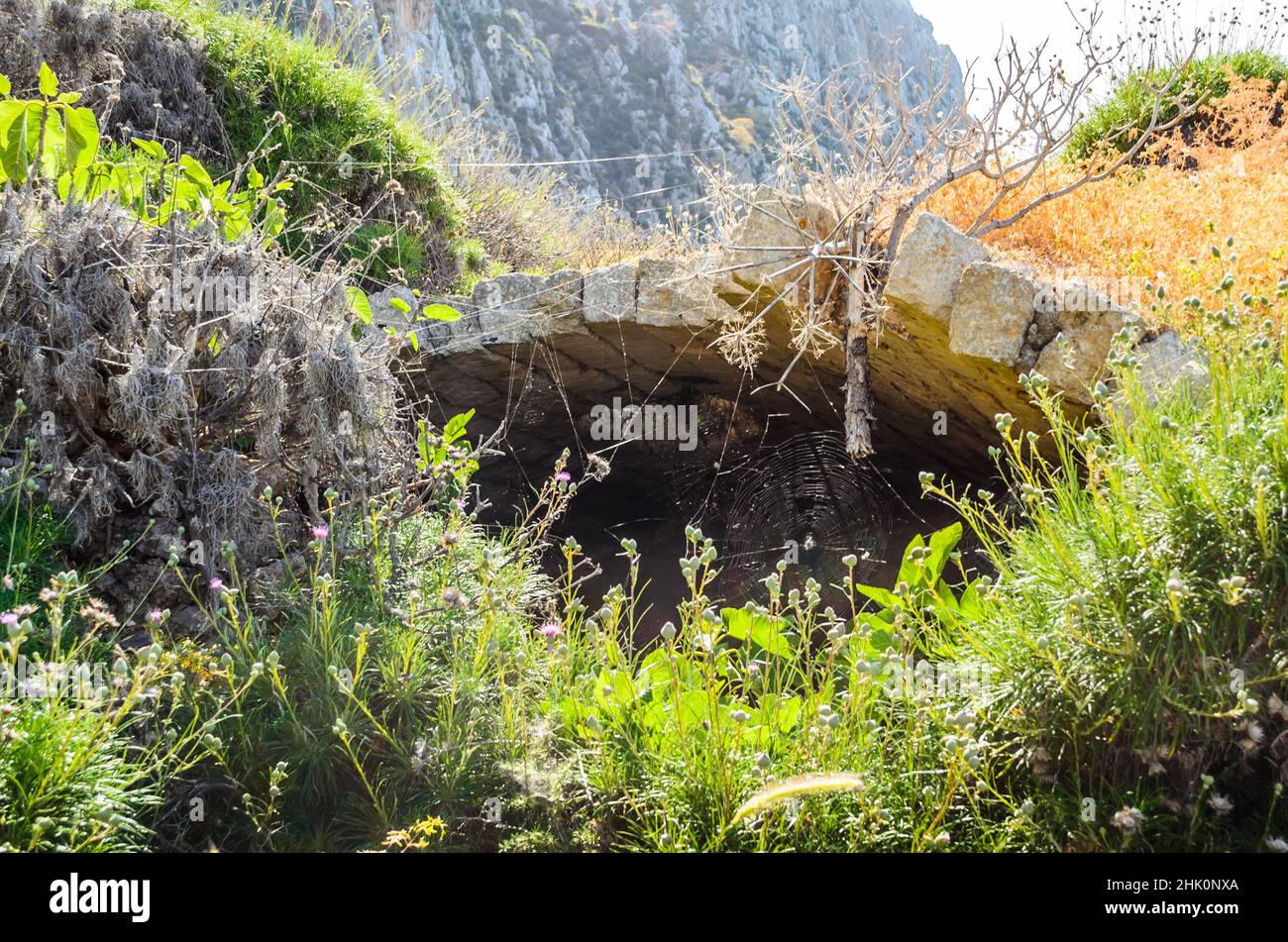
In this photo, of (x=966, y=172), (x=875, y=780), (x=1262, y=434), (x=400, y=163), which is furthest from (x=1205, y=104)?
(x=875, y=780)

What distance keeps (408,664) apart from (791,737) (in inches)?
44.0

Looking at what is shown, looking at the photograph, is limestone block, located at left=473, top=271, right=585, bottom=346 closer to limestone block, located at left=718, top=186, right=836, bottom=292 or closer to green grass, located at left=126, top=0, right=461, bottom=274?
green grass, located at left=126, top=0, right=461, bottom=274

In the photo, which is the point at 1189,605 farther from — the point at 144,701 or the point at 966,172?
the point at 966,172

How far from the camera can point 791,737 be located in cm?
267

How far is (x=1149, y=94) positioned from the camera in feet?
26.1

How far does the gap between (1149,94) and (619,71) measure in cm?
3621

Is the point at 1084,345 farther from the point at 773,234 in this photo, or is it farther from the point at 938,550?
the point at 773,234

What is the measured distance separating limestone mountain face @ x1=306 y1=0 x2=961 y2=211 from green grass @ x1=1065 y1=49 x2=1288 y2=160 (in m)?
22.4

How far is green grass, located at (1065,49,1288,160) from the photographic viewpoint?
7.86 metres

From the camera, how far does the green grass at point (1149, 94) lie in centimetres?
786

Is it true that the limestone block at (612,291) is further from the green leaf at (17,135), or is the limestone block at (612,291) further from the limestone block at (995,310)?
the green leaf at (17,135)

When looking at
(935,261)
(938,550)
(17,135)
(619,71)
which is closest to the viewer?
(938,550)

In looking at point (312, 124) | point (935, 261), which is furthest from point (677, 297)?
point (312, 124)

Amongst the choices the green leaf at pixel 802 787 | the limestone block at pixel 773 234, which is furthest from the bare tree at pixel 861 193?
the green leaf at pixel 802 787
